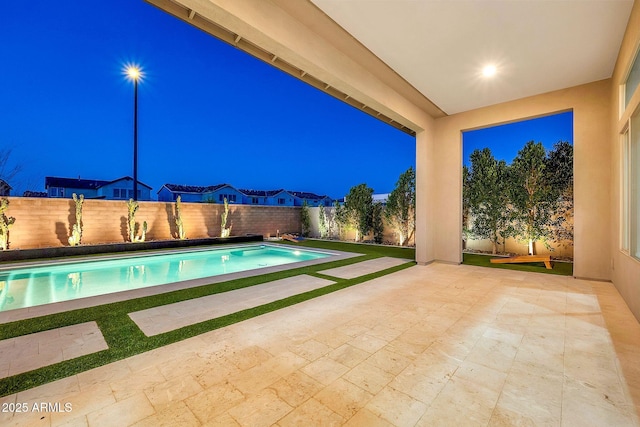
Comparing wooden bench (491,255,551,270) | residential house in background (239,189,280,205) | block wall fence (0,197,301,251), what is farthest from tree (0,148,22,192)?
residential house in background (239,189,280,205)

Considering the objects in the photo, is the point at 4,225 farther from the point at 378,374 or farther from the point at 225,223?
the point at 378,374

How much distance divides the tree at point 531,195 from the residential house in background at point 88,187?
2820 cm

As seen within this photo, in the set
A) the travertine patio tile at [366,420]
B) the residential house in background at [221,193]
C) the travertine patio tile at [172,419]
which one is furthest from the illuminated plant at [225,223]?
the residential house in background at [221,193]

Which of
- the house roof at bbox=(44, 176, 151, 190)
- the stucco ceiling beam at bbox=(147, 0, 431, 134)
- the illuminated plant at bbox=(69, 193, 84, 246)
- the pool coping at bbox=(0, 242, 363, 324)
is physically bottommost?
the pool coping at bbox=(0, 242, 363, 324)

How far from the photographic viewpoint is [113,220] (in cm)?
922

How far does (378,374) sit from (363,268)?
13.1 ft

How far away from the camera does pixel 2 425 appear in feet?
5.16

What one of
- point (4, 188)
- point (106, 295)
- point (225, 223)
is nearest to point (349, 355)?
point (106, 295)

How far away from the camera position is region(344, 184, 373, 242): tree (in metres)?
11.3

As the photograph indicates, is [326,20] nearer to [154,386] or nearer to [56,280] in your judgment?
[154,386]

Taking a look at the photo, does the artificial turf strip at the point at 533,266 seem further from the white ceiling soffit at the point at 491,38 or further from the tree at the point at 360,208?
the tree at the point at 360,208

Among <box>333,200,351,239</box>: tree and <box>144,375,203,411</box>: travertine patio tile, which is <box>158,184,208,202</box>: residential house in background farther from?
<box>144,375,203,411</box>: travertine patio tile

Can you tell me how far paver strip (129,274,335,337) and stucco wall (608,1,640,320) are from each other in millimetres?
3967

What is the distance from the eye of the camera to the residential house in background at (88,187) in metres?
24.3
